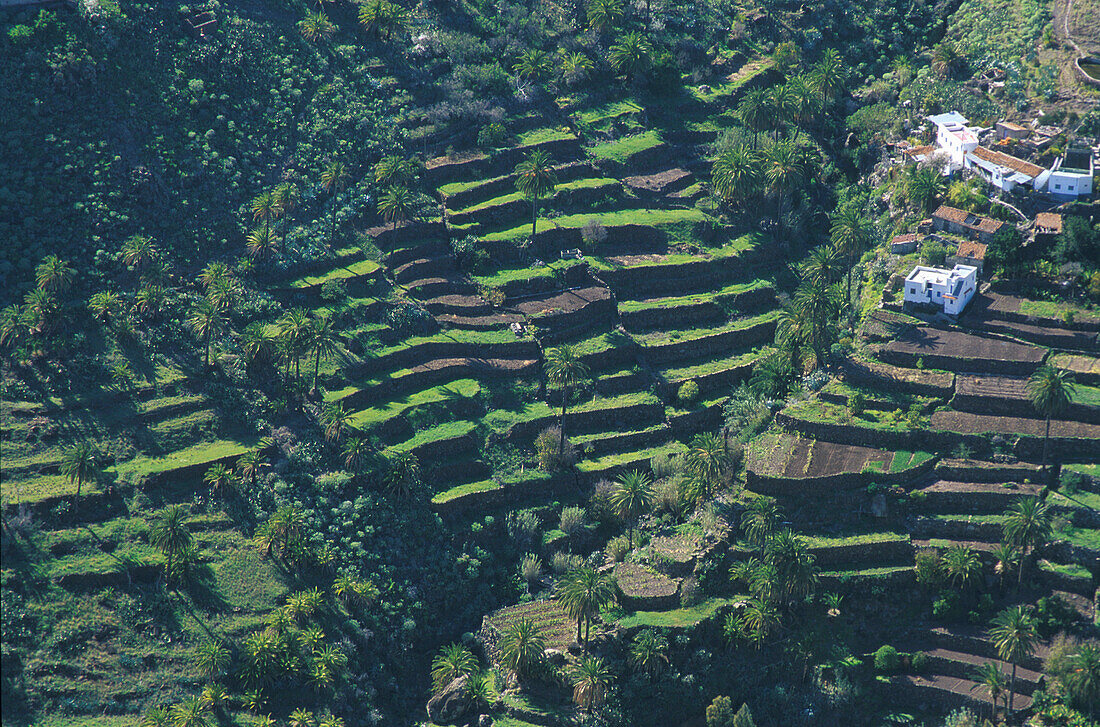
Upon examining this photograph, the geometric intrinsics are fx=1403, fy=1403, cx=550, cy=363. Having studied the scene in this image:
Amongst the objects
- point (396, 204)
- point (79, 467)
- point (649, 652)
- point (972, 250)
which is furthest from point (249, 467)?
point (972, 250)

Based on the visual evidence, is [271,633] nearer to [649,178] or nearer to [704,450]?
[704,450]

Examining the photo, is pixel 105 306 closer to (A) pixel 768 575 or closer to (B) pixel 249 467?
(B) pixel 249 467

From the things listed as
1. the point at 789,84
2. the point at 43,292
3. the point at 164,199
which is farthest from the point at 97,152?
the point at 789,84

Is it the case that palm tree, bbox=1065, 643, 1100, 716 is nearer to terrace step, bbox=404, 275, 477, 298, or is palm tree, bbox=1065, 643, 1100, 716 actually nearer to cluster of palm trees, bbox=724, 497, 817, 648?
cluster of palm trees, bbox=724, 497, 817, 648

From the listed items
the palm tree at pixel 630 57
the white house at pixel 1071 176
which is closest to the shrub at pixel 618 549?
the white house at pixel 1071 176

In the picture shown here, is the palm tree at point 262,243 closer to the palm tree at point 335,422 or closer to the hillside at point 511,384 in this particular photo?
the hillside at point 511,384

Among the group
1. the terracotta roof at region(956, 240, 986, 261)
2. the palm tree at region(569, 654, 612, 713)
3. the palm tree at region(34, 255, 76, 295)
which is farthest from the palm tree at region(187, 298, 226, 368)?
the terracotta roof at region(956, 240, 986, 261)
